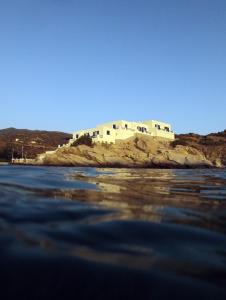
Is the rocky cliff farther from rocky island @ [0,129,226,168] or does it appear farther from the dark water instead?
the dark water

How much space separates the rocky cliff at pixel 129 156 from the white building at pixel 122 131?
2171 millimetres

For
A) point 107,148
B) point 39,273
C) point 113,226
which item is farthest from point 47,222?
point 107,148

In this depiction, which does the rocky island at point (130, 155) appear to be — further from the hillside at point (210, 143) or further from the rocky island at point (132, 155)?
the hillside at point (210, 143)

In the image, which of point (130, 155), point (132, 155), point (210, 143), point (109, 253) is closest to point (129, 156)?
point (130, 155)

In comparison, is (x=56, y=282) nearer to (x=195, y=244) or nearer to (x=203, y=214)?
(x=195, y=244)

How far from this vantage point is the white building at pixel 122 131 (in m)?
78.0

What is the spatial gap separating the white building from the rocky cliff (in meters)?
2.17

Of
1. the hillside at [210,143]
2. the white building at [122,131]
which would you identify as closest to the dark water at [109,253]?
the white building at [122,131]

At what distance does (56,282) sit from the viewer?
2.49 meters

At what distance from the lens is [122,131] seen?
79.7 metres

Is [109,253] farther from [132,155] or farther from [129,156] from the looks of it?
[132,155]

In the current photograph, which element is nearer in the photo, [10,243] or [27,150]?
[10,243]

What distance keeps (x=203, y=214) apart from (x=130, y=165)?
61.4 metres

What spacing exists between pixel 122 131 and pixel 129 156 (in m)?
10.7
